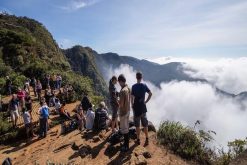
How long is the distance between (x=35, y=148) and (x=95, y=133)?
3295 millimetres

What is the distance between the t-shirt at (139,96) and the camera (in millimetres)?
9406

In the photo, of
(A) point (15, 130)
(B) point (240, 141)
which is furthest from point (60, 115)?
(B) point (240, 141)

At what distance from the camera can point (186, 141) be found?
10469mm

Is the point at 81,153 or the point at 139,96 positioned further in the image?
the point at 81,153

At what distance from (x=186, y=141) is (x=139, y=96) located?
2.55 meters

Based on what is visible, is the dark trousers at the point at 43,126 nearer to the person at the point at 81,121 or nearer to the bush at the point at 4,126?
the person at the point at 81,121

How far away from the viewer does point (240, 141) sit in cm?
955

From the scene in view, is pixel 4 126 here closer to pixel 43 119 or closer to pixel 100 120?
pixel 43 119

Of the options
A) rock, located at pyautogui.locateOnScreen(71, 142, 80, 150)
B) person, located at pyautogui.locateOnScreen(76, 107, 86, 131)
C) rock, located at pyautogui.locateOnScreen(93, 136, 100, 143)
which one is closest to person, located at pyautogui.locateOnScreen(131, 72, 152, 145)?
rock, located at pyautogui.locateOnScreen(93, 136, 100, 143)

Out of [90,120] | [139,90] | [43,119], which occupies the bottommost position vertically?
[43,119]

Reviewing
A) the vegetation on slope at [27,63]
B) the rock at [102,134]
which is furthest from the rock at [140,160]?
the vegetation on slope at [27,63]

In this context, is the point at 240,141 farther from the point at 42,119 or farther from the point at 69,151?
the point at 42,119

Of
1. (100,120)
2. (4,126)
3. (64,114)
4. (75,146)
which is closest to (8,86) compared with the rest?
(4,126)

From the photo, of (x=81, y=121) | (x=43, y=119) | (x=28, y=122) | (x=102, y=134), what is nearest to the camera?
(x=102, y=134)
